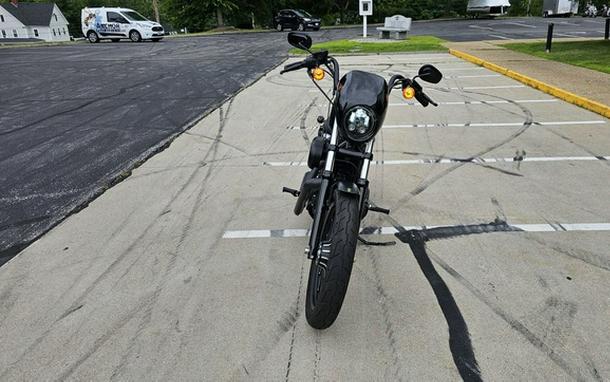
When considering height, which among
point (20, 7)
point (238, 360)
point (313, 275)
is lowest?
point (238, 360)

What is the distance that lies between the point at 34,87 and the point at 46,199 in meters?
8.74

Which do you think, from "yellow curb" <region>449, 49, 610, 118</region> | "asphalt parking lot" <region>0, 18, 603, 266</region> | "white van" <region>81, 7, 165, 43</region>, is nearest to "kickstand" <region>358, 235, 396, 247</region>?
"asphalt parking lot" <region>0, 18, 603, 266</region>

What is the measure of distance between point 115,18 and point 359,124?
29.9 m

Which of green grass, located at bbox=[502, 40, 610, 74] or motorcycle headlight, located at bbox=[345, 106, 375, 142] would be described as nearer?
motorcycle headlight, located at bbox=[345, 106, 375, 142]

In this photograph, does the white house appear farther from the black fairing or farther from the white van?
the black fairing

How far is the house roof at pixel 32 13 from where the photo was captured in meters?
72.2

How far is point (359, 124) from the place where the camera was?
2619mm

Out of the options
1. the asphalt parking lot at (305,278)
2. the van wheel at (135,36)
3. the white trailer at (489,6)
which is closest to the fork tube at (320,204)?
the asphalt parking lot at (305,278)

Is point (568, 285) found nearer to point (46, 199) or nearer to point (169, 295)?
point (169, 295)

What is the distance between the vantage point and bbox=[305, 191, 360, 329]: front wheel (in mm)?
2379

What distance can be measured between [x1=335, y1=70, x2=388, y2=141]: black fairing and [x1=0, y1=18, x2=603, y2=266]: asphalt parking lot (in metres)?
2.98

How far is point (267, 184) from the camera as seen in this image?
16.3 feet

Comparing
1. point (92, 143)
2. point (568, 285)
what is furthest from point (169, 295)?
point (92, 143)

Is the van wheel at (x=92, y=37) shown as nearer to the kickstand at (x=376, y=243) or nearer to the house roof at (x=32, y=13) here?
the kickstand at (x=376, y=243)
